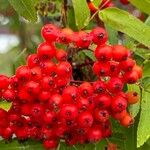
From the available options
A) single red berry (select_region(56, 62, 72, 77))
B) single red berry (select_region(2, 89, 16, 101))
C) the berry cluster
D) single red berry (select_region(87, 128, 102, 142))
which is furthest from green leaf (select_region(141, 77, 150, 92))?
single red berry (select_region(2, 89, 16, 101))

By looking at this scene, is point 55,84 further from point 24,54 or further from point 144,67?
point 24,54

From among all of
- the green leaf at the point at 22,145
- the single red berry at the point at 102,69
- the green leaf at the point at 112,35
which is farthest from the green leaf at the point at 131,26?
the green leaf at the point at 22,145

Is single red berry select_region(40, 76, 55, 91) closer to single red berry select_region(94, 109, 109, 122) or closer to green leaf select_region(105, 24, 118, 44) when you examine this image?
single red berry select_region(94, 109, 109, 122)

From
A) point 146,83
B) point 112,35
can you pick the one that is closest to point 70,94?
point 146,83

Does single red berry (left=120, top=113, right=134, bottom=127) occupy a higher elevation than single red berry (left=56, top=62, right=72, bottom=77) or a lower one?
lower

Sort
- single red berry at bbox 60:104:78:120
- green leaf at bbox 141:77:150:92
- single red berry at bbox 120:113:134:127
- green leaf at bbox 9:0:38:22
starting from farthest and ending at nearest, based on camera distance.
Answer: green leaf at bbox 9:0:38:22
green leaf at bbox 141:77:150:92
single red berry at bbox 120:113:134:127
single red berry at bbox 60:104:78:120

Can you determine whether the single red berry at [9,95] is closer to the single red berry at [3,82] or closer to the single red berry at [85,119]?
the single red berry at [3,82]
